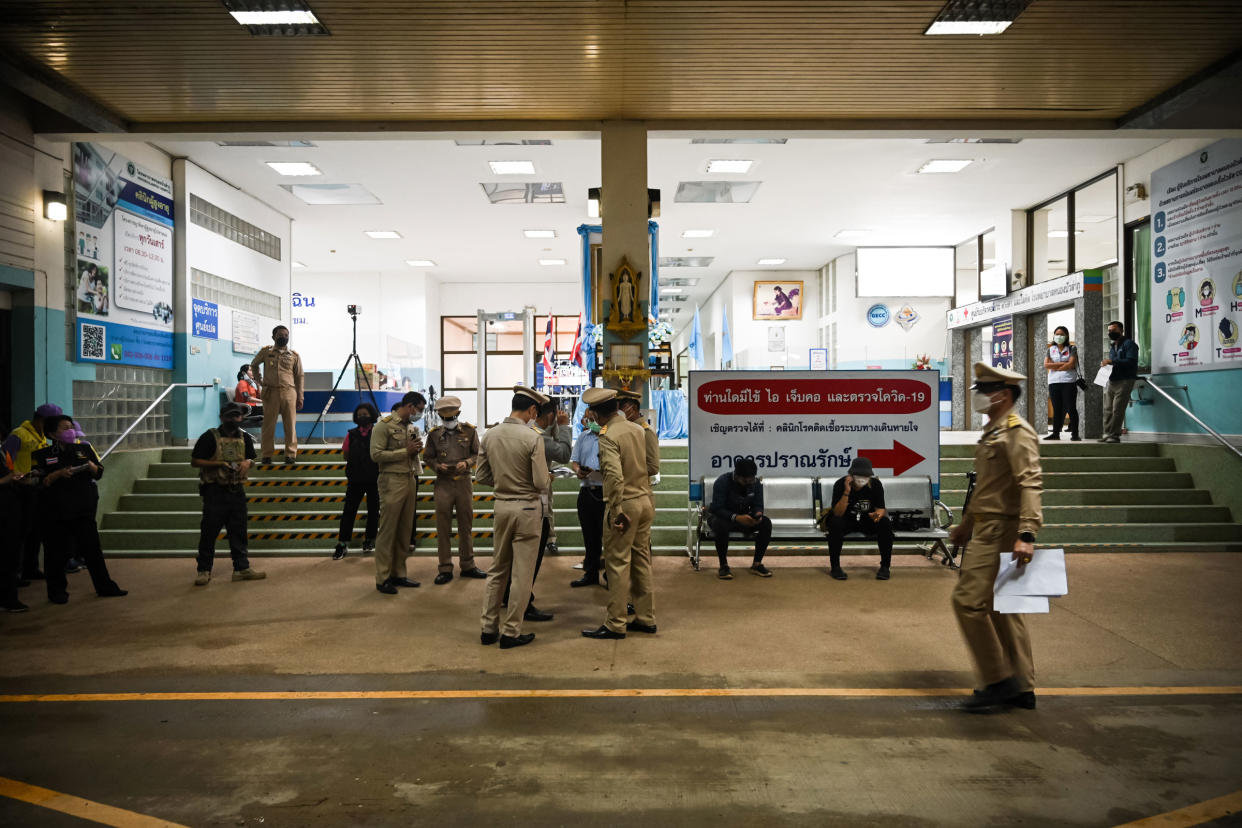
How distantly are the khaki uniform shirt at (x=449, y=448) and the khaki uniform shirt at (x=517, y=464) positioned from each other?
2.00m

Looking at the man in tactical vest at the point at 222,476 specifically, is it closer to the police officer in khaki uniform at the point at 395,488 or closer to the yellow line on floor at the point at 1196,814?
the police officer in khaki uniform at the point at 395,488

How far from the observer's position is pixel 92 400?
10461mm

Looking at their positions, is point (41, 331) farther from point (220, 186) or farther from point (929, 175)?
point (929, 175)

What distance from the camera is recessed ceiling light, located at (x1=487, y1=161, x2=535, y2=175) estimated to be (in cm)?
1299

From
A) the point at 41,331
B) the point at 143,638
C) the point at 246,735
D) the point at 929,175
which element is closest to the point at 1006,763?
the point at 246,735

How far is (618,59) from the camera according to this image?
782cm

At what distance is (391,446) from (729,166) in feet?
26.2

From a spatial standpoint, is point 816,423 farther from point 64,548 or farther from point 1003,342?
point 1003,342

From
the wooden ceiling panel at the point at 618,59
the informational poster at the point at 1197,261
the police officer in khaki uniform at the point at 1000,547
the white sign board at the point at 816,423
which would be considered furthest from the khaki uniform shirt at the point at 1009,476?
the informational poster at the point at 1197,261

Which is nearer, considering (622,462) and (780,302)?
(622,462)

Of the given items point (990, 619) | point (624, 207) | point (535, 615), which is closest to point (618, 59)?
point (624, 207)

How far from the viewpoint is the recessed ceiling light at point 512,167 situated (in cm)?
1299

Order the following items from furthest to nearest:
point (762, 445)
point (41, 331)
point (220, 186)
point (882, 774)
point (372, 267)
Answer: point (372, 267)
point (220, 186)
point (41, 331)
point (762, 445)
point (882, 774)

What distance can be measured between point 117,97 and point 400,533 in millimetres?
5632
